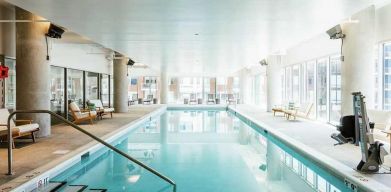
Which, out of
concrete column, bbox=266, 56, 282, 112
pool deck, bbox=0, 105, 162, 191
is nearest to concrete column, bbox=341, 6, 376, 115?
pool deck, bbox=0, 105, 162, 191

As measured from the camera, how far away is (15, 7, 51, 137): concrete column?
24.9 feet

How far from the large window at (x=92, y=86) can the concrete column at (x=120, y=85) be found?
0.89 meters

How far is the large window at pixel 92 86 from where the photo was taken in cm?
1530

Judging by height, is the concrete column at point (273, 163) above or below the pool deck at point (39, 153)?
below

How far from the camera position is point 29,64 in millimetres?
7645

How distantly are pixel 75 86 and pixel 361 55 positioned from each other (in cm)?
993

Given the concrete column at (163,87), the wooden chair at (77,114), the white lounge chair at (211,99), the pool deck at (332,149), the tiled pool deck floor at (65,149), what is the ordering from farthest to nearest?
the white lounge chair at (211,99)
the concrete column at (163,87)
the wooden chair at (77,114)
the tiled pool deck floor at (65,149)
the pool deck at (332,149)

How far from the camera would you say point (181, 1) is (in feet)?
17.7

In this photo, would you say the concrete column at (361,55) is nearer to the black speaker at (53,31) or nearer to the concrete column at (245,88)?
the black speaker at (53,31)

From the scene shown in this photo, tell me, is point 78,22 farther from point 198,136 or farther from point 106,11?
point 198,136

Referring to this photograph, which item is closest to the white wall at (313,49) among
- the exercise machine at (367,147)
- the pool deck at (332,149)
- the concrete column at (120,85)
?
the pool deck at (332,149)

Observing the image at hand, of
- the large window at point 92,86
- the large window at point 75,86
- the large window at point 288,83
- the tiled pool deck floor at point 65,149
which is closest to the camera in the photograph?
the tiled pool deck floor at point 65,149

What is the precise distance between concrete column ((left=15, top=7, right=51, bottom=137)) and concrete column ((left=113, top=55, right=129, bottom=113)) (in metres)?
9.02

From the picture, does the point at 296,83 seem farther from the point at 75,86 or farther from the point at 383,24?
the point at 75,86
